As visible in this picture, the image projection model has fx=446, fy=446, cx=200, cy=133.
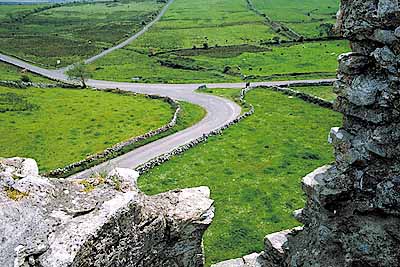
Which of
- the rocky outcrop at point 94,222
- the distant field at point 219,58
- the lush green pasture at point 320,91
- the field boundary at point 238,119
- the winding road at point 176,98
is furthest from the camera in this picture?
the distant field at point 219,58

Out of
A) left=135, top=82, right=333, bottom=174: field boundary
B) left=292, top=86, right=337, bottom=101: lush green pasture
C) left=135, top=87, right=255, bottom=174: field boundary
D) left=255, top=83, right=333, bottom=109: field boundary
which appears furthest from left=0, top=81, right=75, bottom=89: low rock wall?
left=292, top=86, right=337, bottom=101: lush green pasture

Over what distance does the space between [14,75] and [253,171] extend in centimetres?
7656

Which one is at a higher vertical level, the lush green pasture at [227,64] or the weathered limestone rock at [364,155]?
the weathered limestone rock at [364,155]

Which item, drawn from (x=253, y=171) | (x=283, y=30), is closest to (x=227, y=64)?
(x=283, y=30)

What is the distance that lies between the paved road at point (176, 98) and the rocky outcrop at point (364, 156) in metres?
12.1

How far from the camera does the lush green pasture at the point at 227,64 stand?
4077 inches

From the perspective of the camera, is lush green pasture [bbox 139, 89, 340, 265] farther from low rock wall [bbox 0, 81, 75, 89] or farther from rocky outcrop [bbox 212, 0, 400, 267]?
low rock wall [bbox 0, 81, 75, 89]

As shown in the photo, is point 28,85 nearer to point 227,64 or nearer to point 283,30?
point 227,64

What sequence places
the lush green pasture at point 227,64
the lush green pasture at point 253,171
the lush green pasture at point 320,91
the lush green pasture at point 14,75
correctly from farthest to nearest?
1. the lush green pasture at point 227,64
2. the lush green pasture at point 14,75
3. the lush green pasture at point 320,91
4. the lush green pasture at point 253,171

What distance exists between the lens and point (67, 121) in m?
66.8

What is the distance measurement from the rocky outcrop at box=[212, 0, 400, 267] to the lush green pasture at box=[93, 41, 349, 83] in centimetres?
8499

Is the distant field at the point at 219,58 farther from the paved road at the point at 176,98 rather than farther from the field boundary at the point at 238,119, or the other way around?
the field boundary at the point at 238,119

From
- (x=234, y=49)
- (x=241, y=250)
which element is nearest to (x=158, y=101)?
(x=241, y=250)

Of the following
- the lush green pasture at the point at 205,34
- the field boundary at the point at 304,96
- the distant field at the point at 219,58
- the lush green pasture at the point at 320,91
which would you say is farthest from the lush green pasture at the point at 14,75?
the lush green pasture at the point at 320,91
